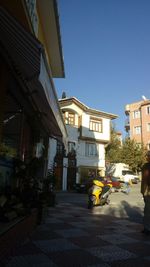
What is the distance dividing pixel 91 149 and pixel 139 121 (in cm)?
2082

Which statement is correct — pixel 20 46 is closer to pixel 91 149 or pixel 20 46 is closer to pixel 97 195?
pixel 97 195

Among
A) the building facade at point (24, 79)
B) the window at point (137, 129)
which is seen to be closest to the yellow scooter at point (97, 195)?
the building facade at point (24, 79)

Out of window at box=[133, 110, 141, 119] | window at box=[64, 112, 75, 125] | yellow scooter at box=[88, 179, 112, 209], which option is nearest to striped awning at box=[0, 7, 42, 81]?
yellow scooter at box=[88, 179, 112, 209]

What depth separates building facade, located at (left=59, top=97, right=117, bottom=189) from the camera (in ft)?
105

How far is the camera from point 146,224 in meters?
5.85

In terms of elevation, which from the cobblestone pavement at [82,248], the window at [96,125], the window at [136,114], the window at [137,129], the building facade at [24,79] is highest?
the window at [136,114]

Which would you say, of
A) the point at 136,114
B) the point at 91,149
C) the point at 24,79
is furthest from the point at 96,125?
the point at 24,79

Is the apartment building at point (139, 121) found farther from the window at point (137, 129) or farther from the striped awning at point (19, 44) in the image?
the striped awning at point (19, 44)

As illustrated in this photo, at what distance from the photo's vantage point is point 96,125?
35156 mm

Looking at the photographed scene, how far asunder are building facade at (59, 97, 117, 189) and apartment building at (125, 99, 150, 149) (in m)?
15.0

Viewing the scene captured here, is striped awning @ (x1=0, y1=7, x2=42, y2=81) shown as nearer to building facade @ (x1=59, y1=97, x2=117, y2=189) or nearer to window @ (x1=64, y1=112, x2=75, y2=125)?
building facade @ (x1=59, y1=97, x2=117, y2=189)

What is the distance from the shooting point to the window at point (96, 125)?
34.7 meters

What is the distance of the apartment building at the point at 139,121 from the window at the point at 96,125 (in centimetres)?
1489

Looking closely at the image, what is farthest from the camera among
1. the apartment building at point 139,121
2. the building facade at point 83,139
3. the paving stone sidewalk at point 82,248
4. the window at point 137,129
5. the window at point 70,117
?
the window at point 137,129
